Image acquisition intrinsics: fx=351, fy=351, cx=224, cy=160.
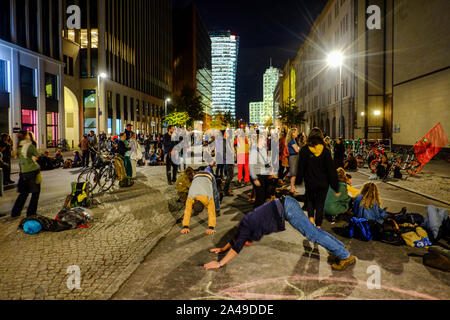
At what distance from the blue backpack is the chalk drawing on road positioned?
6.07ft

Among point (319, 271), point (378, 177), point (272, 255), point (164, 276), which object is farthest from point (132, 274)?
point (378, 177)

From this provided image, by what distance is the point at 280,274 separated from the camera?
14.7 ft

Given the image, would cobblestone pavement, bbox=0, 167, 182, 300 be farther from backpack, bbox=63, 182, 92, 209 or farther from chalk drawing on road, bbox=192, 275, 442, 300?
chalk drawing on road, bbox=192, 275, 442, 300

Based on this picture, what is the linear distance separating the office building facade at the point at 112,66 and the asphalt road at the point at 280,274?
3197 cm

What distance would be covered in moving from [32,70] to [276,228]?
3354 cm

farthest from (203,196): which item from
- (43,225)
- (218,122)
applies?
(218,122)

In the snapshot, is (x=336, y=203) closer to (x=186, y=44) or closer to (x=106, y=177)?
(x=106, y=177)

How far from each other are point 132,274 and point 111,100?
51.2 m

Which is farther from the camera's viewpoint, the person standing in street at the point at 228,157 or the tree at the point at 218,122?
the tree at the point at 218,122

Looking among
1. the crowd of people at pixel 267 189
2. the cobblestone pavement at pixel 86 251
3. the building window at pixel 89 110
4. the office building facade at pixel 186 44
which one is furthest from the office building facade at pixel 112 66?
the cobblestone pavement at pixel 86 251

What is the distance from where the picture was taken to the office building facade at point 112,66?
1854 inches

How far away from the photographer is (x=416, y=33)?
96.0ft

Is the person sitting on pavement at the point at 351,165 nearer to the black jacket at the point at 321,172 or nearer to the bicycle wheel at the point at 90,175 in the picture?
the bicycle wheel at the point at 90,175

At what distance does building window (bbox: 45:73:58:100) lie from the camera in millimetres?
34141
